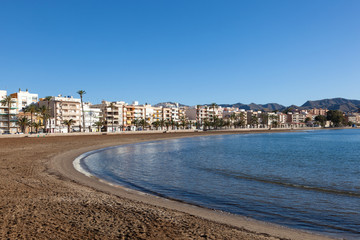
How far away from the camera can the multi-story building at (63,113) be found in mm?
113262

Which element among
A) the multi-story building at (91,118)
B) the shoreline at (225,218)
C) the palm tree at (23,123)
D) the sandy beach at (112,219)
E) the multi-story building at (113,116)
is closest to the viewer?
the sandy beach at (112,219)

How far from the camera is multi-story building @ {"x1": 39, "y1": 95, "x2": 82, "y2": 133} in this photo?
372ft

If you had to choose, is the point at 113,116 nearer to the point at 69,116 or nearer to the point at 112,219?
the point at 69,116

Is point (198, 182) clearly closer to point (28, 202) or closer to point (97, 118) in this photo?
point (28, 202)

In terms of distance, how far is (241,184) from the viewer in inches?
682

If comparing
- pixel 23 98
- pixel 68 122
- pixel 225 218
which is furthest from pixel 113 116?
pixel 225 218

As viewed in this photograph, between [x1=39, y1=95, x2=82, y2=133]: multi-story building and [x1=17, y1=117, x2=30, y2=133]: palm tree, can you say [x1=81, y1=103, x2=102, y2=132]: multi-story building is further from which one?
[x1=17, y1=117, x2=30, y2=133]: palm tree

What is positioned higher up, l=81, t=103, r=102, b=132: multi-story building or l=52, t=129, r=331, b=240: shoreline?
l=81, t=103, r=102, b=132: multi-story building

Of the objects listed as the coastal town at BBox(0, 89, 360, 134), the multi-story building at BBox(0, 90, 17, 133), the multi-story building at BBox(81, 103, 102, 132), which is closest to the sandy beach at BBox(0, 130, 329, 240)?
the coastal town at BBox(0, 89, 360, 134)

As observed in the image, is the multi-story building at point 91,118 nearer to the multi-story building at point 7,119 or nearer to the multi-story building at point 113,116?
the multi-story building at point 113,116

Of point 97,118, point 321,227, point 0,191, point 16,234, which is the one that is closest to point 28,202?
point 0,191

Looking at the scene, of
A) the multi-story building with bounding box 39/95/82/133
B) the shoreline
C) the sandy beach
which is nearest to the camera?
the sandy beach

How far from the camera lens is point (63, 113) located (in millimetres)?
115312

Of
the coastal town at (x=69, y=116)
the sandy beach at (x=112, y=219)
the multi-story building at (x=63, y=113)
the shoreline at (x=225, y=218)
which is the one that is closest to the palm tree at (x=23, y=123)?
the coastal town at (x=69, y=116)
